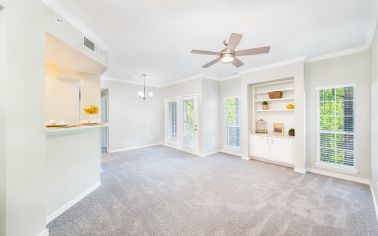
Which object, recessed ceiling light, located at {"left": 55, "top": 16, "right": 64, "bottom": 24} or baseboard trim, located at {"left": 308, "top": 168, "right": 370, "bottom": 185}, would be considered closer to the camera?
recessed ceiling light, located at {"left": 55, "top": 16, "right": 64, "bottom": 24}

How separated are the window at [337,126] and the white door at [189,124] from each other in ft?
11.4

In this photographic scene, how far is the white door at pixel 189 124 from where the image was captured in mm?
5596

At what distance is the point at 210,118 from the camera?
5.59m

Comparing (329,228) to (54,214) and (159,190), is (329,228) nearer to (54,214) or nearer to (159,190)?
(159,190)

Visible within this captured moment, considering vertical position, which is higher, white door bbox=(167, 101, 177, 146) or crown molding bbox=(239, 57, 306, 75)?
crown molding bbox=(239, 57, 306, 75)

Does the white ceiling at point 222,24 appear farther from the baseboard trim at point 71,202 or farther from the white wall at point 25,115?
the baseboard trim at point 71,202

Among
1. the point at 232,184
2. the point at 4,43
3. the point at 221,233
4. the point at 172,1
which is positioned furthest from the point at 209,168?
the point at 4,43

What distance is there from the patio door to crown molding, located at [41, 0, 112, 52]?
134 inches

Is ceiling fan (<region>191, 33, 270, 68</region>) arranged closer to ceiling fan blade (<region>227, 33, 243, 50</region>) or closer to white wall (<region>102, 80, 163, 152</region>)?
ceiling fan blade (<region>227, 33, 243, 50</region>)

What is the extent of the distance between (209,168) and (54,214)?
122 inches

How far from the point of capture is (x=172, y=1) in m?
1.91

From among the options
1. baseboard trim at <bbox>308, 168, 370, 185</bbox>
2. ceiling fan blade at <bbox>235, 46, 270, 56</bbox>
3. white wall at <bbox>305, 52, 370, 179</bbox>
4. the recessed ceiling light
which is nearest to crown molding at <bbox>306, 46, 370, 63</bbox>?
white wall at <bbox>305, 52, 370, 179</bbox>

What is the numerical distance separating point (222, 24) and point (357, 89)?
3285 mm

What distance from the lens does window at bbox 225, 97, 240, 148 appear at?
18.0ft
